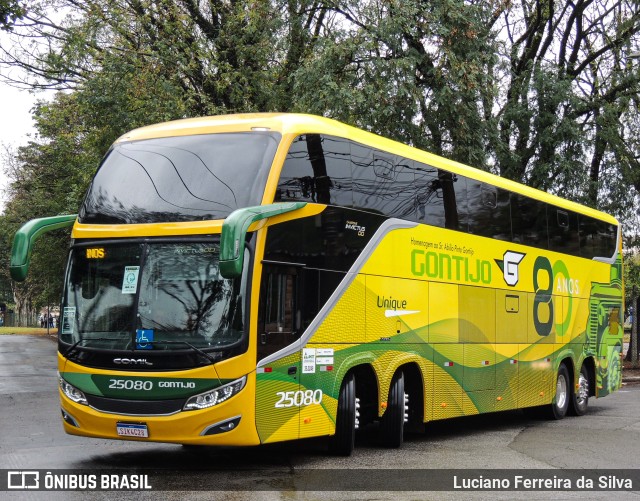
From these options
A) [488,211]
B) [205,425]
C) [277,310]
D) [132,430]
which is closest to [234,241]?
[277,310]

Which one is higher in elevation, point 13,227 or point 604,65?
point 604,65

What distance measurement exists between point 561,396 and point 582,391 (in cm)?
98

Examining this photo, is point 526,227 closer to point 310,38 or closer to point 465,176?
point 465,176

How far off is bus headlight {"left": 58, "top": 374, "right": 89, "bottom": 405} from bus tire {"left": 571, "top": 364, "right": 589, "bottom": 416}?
11064mm

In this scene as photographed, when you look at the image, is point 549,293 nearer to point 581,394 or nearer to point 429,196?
point 581,394

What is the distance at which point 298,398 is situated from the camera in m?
10.8

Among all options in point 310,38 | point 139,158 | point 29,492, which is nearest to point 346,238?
point 139,158

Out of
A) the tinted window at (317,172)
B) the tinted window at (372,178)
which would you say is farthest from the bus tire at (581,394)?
the tinted window at (317,172)

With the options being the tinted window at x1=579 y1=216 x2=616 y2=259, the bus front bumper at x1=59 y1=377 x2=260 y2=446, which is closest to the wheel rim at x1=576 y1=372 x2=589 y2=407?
the tinted window at x1=579 y1=216 x2=616 y2=259

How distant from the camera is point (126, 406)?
10.1 metres

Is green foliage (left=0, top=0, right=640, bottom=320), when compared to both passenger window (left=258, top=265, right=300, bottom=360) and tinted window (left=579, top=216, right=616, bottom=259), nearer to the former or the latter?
tinted window (left=579, top=216, right=616, bottom=259)

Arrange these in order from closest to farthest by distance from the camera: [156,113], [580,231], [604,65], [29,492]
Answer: [29,492]
[580,231]
[156,113]
[604,65]

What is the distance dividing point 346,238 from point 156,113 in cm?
1216

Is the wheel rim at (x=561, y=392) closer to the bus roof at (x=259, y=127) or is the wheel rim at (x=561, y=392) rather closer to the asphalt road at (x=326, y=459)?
the asphalt road at (x=326, y=459)
